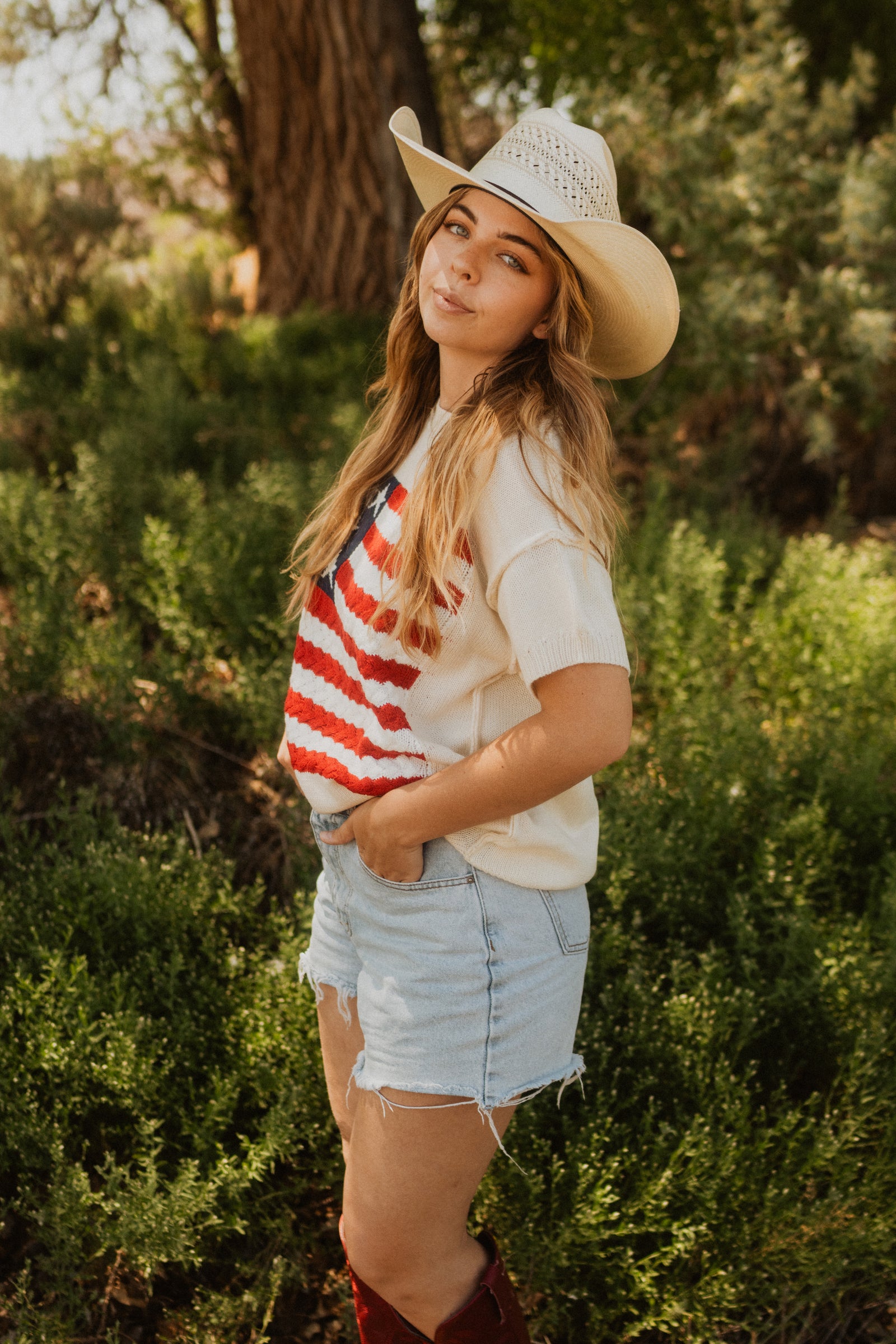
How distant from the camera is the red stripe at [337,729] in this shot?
1451mm

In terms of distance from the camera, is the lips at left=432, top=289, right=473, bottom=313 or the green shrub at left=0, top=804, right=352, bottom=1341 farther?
the green shrub at left=0, top=804, right=352, bottom=1341

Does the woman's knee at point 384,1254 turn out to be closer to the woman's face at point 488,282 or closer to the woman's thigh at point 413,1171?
the woman's thigh at point 413,1171

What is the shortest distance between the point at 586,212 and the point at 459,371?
30cm

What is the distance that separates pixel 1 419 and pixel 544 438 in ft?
13.9

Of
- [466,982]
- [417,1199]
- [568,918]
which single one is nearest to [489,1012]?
[466,982]

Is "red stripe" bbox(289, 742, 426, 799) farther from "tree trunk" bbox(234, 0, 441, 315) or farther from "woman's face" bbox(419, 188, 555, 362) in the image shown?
"tree trunk" bbox(234, 0, 441, 315)

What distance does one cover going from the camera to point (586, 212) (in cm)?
148

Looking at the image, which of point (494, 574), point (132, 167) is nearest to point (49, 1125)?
point (494, 574)

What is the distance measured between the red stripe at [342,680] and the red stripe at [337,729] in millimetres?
36

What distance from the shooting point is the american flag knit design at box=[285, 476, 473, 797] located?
56.9 inches

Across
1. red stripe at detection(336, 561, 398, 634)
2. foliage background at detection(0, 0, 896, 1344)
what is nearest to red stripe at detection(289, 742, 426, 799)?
red stripe at detection(336, 561, 398, 634)

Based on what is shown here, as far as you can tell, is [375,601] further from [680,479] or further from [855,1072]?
[680,479]

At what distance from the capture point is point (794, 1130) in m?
2.22

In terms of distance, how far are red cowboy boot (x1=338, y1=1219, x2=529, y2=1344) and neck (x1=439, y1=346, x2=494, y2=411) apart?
1345 mm
